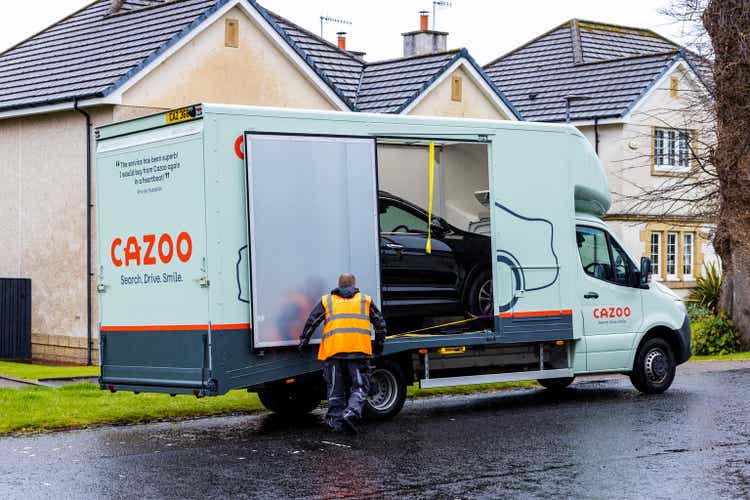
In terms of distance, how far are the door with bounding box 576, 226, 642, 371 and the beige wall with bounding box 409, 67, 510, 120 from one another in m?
11.0

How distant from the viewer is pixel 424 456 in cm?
1097

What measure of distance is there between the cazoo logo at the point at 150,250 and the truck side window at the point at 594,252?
5.15 metres

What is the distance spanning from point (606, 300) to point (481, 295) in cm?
183

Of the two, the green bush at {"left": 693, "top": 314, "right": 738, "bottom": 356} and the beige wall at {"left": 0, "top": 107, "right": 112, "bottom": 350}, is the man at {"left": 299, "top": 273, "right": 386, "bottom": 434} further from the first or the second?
the green bush at {"left": 693, "top": 314, "right": 738, "bottom": 356}

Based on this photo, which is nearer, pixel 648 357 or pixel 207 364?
pixel 207 364

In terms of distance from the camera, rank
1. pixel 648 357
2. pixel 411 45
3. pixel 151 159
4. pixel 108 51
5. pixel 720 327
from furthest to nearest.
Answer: pixel 411 45 < pixel 720 327 < pixel 108 51 < pixel 648 357 < pixel 151 159

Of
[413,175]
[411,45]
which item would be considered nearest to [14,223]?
[413,175]

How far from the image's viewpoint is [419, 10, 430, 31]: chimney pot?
3581 centimetres

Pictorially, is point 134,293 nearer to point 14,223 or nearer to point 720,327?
point 14,223

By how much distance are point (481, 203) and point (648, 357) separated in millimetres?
2929

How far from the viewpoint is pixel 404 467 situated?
10.4 meters

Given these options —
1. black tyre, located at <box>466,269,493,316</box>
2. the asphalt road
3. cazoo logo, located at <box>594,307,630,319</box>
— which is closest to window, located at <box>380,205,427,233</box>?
black tyre, located at <box>466,269,493,316</box>

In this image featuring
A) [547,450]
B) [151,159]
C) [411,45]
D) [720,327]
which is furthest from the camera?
[411,45]

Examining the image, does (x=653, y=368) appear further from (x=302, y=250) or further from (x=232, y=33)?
(x=232, y=33)
